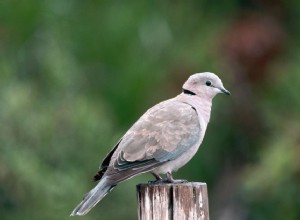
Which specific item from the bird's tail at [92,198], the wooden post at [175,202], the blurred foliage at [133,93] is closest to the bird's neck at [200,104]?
the bird's tail at [92,198]

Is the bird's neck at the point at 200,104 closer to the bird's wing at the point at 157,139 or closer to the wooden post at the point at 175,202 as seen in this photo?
the bird's wing at the point at 157,139

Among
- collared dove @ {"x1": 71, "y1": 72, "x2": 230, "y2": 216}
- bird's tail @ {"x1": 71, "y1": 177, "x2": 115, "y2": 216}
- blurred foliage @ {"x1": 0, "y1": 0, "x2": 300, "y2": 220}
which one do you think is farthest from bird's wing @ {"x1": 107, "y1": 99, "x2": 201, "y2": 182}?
blurred foliage @ {"x1": 0, "y1": 0, "x2": 300, "y2": 220}

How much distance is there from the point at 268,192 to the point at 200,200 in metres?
8.23

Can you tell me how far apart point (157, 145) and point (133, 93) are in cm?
723

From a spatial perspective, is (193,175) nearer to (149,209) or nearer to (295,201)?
(295,201)

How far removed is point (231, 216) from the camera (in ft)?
52.6

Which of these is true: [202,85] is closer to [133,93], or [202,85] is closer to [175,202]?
[175,202]

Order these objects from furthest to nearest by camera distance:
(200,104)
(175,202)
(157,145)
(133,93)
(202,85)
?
(133,93), (202,85), (200,104), (157,145), (175,202)

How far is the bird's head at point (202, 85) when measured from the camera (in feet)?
27.4

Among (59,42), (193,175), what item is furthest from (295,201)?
(59,42)

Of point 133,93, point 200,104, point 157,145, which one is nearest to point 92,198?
point 157,145

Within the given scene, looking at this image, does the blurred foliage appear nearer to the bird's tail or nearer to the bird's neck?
the bird's neck

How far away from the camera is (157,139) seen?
766 centimetres

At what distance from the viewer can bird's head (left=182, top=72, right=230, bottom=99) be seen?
8344mm
